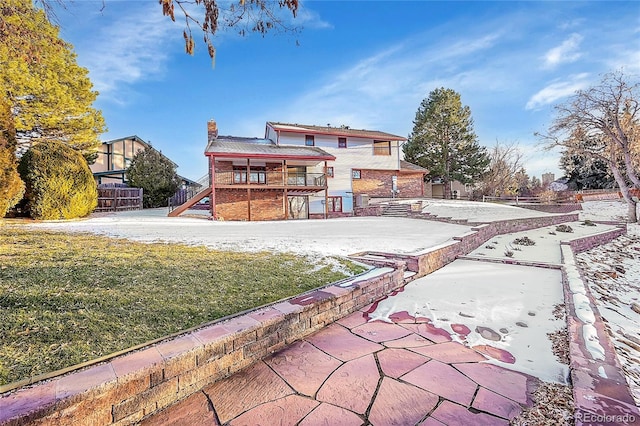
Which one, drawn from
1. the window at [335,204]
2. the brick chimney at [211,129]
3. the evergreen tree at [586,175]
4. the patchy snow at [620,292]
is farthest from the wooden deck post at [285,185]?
the evergreen tree at [586,175]

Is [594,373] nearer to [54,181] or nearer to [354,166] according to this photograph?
[54,181]

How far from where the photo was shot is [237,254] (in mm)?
4664

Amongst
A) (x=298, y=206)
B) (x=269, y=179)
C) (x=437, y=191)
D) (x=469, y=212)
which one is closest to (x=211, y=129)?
(x=269, y=179)

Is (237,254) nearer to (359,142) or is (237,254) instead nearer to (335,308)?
(335,308)

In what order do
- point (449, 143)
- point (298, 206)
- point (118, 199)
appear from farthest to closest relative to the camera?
point (449, 143), point (298, 206), point (118, 199)

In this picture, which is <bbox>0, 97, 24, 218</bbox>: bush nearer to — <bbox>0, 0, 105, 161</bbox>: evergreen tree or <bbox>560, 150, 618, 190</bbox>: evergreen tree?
<bbox>0, 0, 105, 161</bbox>: evergreen tree

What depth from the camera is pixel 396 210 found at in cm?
1619

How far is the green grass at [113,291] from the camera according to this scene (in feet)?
6.07

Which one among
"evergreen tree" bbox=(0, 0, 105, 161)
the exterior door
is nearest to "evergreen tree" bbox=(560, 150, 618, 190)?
the exterior door

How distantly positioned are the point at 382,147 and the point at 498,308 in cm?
1952

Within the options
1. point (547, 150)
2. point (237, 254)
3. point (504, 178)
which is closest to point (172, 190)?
point (237, 254)

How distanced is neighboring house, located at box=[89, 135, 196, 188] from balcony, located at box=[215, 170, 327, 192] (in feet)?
32.9

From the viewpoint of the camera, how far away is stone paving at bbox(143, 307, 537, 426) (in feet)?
5.36

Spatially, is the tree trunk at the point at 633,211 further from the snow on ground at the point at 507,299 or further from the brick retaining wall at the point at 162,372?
the brick retaining wall at the point at 162,372
